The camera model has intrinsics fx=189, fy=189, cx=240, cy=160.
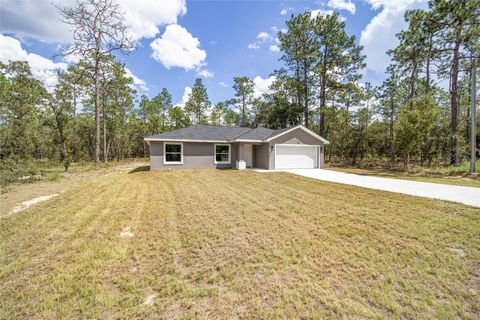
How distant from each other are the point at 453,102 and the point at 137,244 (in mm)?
22227

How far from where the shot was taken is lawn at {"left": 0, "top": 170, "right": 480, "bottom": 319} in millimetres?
2246

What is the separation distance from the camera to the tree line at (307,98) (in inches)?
564

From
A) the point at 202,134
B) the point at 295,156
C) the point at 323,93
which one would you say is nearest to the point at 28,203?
the point at 202,134

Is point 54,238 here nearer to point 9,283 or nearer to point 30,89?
point 9,283

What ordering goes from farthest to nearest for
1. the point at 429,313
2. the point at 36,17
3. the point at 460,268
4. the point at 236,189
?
1. the point at 36,17
2. the point at 236,189
3. the point at 460,268
4. the point at 429,313

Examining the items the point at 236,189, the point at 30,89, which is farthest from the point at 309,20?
the point at 30,89

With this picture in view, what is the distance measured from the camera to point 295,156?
14.9m

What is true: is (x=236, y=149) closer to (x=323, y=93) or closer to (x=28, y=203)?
(x=28, y=203)

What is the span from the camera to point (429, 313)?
2146 mm

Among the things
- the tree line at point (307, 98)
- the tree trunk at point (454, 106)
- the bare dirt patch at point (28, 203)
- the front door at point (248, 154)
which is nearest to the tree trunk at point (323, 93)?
the tree line at point (307, 98)

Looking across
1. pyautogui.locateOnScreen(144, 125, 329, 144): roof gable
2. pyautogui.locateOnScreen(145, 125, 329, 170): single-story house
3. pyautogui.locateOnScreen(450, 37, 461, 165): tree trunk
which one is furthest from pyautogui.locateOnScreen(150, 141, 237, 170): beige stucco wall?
pyautogui.locateOnScreen(450, 37, 461, 165): tree trunk

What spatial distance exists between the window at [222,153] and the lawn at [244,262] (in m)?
9.65

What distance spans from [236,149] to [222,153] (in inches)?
47.4

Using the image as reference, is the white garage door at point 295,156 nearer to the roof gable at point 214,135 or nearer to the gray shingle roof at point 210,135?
the roof gable at point 214,135
